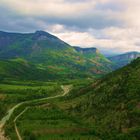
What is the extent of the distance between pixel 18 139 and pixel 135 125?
243 ft

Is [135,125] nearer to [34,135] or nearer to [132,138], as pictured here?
[132,138]

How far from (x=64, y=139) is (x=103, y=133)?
25.2 meters

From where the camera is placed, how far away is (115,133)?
7598 inches

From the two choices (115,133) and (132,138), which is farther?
(115,133)

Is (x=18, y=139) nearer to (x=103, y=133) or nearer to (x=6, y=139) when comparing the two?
(x=6, y=139)

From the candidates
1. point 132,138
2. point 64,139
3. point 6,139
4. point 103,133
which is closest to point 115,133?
point 103,133

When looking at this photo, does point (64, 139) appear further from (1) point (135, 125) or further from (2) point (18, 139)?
(1) point (135, 125)

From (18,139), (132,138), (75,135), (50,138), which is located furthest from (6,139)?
(132,138)

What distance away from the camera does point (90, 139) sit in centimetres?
18450

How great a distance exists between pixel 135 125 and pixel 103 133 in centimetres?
2159

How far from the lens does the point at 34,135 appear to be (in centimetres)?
19262

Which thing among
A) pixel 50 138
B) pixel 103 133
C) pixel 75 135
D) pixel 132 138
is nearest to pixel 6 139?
pixel 50 138

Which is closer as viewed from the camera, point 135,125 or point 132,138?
point 132,138

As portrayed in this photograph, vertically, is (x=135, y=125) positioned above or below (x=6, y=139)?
above
